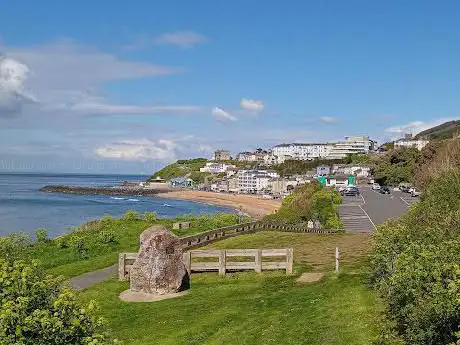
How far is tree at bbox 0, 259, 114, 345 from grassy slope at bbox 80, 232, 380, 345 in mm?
6153

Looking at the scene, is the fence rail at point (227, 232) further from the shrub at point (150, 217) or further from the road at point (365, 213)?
the road at point (365, 213)

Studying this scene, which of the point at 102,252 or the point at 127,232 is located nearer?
the point at 102,252

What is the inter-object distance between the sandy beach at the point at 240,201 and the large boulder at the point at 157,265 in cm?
8888

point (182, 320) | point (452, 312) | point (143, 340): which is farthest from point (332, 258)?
point (452, 312)

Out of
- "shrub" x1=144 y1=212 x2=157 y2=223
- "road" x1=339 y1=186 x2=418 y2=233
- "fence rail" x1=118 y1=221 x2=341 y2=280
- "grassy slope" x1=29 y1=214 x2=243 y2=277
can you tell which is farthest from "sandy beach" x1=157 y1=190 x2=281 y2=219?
"grassy slope" x1=29 y1=214 x2=243 y2=277

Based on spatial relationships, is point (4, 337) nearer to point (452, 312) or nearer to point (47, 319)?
point (47, 319)

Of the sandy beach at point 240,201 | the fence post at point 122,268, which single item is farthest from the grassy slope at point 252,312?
the sandy beach at point 240,201

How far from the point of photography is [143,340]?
12.9 meters

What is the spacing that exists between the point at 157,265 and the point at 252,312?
13.5 ft

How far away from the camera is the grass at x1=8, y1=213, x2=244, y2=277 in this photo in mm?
23237

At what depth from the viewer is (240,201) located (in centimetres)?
15975

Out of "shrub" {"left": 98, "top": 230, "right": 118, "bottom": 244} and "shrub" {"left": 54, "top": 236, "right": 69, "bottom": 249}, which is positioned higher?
"shrub" {"left": 98, "top": 230, "right": 118, "bottom": 244}

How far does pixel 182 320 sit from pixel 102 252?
44.7 ft

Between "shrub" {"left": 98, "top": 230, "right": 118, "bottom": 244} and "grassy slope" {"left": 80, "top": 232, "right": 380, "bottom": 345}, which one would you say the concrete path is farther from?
"shrub" {"left": 98, "top": 230, "right": 118, "bottom": 244}
